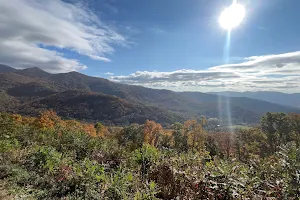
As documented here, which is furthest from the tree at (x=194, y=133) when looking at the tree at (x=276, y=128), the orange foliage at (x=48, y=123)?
the orange foliage at (x=48, y=123)

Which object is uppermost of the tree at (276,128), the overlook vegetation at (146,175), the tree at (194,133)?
the overlook vegetation at (146,175)

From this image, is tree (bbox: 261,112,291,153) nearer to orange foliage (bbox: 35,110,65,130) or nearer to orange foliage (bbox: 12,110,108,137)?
orange foliage (bbox: 12,110,108,137)

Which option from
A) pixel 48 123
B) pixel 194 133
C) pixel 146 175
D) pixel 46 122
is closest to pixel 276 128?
pixel 194 133

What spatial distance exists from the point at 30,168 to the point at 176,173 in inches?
181

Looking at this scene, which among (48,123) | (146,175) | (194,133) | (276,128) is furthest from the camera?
(194,133)

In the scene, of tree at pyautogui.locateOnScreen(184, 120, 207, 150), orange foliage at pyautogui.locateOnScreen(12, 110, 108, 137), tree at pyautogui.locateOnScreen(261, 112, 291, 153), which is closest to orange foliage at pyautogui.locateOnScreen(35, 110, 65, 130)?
orange foliage at pyautogui.locateOnScreen(12, 110, 108, 137)

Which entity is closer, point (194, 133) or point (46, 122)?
point (46, 122)

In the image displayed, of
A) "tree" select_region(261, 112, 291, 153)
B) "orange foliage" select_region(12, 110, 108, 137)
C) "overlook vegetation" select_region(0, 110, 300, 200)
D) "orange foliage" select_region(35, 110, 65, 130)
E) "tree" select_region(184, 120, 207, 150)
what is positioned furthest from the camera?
"tree" select_region(184, 120, 207, 150)

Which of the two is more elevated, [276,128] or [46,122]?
[46,122]

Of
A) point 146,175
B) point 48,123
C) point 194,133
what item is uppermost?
point 146,175

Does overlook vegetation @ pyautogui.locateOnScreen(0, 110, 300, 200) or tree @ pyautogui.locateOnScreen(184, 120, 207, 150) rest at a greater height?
overlook vegetation @ pyautogui.locateOnScreen(0, 110, 300, 200)

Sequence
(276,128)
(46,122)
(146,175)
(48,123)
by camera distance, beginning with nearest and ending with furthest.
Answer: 1. (146,175)
2. (48,123)
3. (46,122)
4. (276,128)

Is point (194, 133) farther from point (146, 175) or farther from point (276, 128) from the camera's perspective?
point (146, 175)

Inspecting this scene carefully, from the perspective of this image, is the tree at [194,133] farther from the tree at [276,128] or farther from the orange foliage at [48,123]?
the orange foliage at [48,123]
